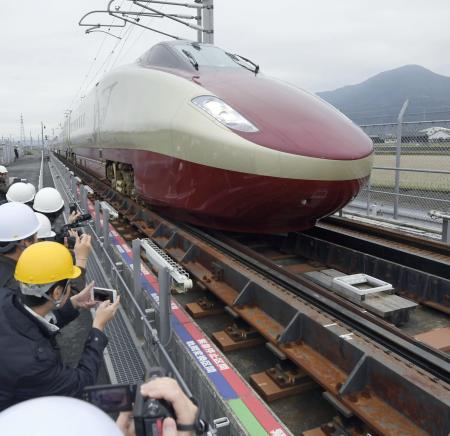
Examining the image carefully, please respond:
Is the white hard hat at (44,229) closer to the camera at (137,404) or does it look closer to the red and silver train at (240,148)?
the red and silver train at (240,148)

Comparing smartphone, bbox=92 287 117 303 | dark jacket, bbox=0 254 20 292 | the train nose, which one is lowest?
smartphone, bbox=92 287 117 303

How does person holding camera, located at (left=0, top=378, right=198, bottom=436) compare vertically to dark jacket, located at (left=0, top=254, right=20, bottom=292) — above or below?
above

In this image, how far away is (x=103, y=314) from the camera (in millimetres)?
2682

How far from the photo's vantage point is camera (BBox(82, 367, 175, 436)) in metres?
1.31

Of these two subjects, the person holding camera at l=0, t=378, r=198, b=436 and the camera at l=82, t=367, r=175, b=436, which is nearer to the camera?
the person holding camera at l=0, t=378, r=198, b=436

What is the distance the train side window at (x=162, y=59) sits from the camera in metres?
5.67

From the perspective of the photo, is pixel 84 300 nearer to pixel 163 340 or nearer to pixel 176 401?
pixel 163 340

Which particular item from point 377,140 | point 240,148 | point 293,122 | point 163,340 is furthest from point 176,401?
point 377,140

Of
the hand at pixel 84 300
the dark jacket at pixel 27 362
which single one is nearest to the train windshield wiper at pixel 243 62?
the hand at pixel 84 300

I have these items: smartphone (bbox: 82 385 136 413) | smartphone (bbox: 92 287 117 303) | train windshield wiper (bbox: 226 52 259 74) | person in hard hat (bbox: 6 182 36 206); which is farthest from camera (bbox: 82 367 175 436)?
train windshield wiper (bbox: 226 52 259 74)

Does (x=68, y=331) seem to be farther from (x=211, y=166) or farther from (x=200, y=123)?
(x=200, y=123)

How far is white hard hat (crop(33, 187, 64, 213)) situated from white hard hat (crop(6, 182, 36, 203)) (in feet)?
1.88

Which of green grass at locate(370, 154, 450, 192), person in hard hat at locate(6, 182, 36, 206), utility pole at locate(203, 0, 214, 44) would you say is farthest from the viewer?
A: utility pole at locate(203, 0, 214, 44)

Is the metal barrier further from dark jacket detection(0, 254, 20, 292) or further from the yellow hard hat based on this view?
dark jacket detection(0, 254, 20, 292)
